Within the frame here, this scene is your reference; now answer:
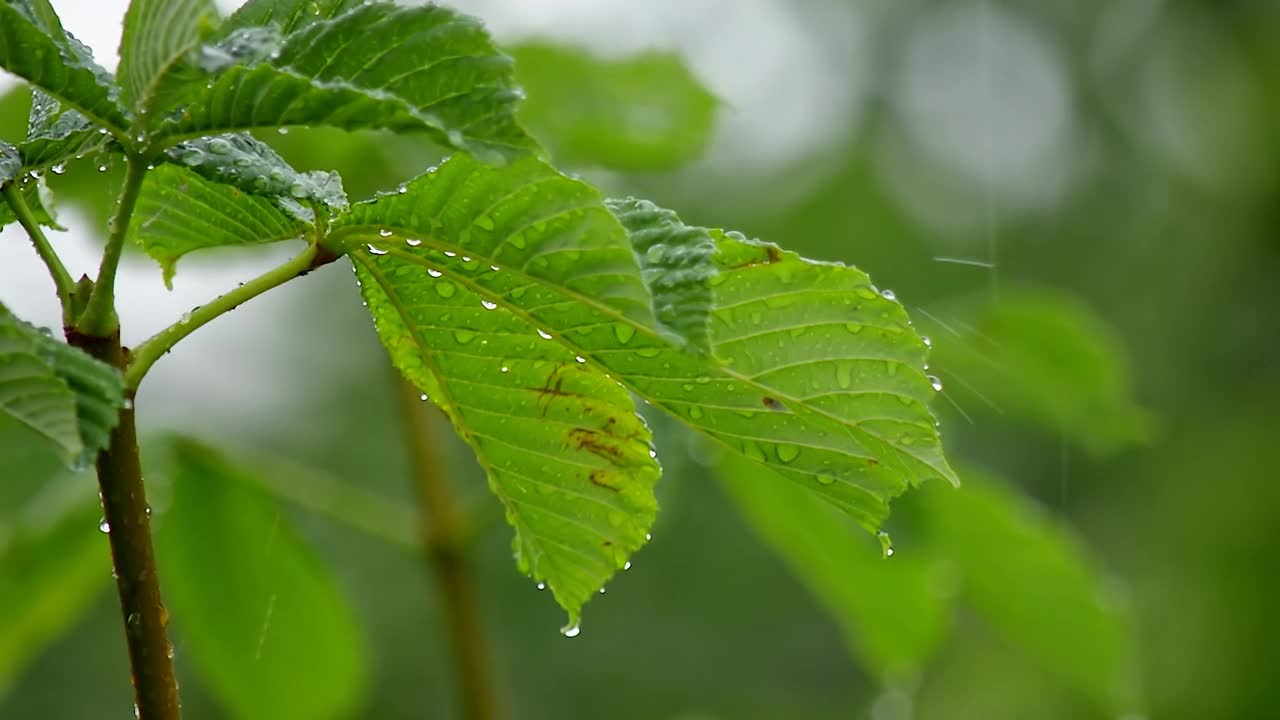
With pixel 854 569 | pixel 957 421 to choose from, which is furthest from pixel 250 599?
pixel 957 421

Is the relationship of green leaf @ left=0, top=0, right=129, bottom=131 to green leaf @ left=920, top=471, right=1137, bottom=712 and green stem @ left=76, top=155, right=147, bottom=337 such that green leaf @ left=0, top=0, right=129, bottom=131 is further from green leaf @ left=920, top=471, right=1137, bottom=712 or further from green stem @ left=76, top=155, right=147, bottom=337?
green leaf @ left=920, top=471, right=1137, bottom=712

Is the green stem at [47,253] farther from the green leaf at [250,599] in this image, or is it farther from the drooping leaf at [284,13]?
the green leaf at [250,599]

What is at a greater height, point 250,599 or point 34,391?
point 250,599

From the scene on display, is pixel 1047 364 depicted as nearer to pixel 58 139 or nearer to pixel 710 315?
pixel 710 315

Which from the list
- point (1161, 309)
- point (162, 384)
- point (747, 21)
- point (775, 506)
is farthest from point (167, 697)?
point (747, 21)

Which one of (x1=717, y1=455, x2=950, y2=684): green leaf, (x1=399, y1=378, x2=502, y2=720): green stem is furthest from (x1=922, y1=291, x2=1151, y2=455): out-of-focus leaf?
(x1=399, y1=378, x2=502, y2=720): green stem

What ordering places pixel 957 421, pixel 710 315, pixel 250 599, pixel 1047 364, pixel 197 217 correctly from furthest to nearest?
1. pixel 957 421
2. pixel 1047 364
3. pixel 250 599
4. pixel 197 217
5. pixel 710 315

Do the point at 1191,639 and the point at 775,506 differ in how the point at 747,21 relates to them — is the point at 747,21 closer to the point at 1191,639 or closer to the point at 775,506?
the point at 1191,639
